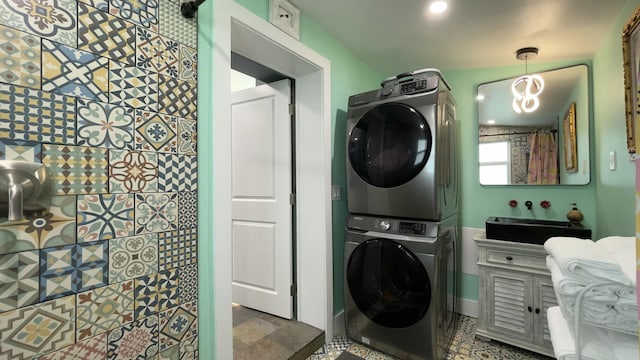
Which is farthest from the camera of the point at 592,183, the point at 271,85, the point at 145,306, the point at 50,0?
the point at 271,85

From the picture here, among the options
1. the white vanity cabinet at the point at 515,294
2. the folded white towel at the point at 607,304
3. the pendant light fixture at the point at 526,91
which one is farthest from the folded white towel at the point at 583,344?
the pendant light fixture at the point at 526,91

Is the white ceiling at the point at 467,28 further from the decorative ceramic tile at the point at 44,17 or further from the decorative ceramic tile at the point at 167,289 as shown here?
the decorative ceramic tile at the point at 167,289

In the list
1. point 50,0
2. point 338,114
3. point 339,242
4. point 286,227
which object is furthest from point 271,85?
point 50,0

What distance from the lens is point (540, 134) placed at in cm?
237

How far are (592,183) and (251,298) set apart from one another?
2884 mm

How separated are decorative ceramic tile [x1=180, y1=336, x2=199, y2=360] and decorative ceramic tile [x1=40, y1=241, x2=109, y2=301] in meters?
0.44

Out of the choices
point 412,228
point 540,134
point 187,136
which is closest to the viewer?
point 187,136

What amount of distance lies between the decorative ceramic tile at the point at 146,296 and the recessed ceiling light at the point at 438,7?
1997 mm

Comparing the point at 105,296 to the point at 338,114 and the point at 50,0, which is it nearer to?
the point at 50,0

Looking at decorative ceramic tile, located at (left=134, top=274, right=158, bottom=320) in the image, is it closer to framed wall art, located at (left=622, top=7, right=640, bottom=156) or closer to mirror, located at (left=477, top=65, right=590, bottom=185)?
framed wall art, located at (left=622, top=7, right=640, bottom=156)

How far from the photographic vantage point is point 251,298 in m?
2.52

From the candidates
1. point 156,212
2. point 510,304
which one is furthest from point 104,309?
point 510,304

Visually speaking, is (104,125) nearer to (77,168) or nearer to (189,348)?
(77,168)

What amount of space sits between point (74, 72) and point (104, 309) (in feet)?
2.65
